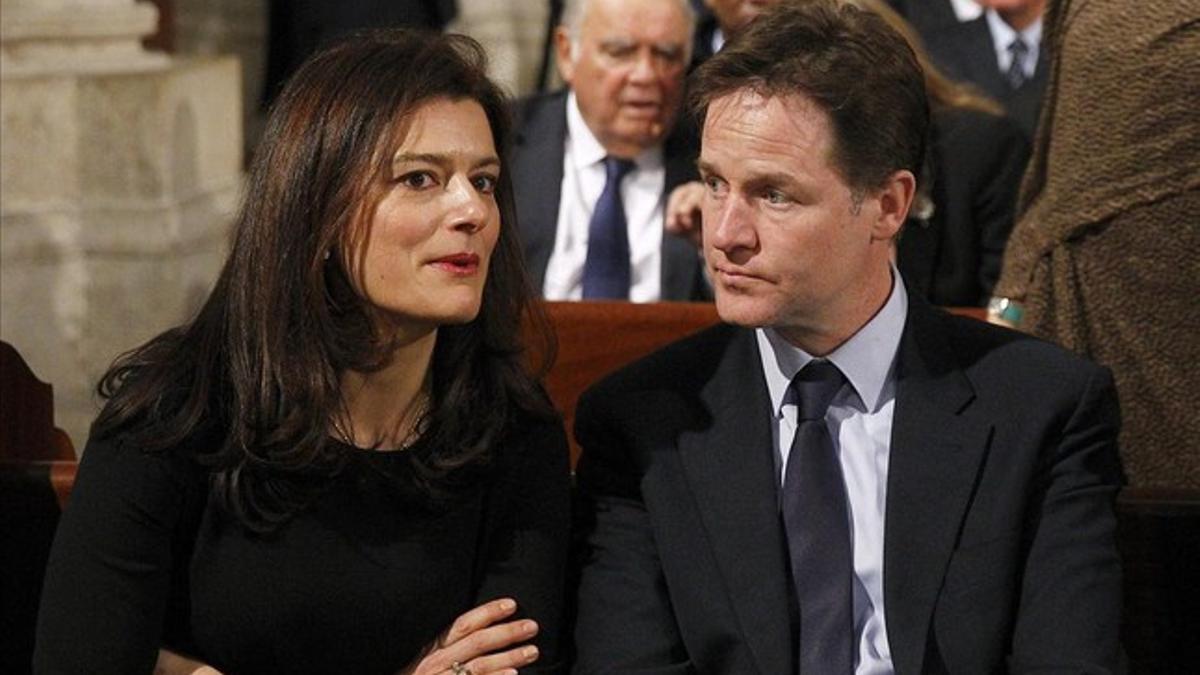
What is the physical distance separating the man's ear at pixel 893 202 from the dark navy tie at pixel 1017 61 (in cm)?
309

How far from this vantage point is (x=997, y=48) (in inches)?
248

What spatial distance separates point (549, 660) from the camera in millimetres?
3207

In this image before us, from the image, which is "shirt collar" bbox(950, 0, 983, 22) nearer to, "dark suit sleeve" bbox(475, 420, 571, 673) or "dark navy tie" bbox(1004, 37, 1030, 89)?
"dark navy tie" bbox(1004, 37, 1030, 89)

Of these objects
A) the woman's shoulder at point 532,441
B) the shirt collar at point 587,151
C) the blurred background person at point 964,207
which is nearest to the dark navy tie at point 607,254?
the shirt collar at point 587,151

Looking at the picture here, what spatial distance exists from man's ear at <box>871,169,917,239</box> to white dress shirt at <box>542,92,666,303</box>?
1941mm

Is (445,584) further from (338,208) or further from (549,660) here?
(338,208)

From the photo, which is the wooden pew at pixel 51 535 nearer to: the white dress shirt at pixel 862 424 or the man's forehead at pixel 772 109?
the white dress shirt at pixel 862 424

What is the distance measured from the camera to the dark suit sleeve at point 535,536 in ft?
10.5

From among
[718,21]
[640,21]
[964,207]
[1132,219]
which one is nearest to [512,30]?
[718,21]

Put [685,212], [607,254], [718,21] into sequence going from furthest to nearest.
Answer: [718,21] < [607,254] < [685,212]

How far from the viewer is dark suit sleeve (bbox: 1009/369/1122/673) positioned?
305cm

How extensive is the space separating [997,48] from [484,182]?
3.31 meters

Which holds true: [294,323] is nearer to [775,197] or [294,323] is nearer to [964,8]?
[775,197]

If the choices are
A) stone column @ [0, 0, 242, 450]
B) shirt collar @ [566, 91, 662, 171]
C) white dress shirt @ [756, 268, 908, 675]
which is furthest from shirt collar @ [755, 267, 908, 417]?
stone column @ [0, 0, 242, 450]
